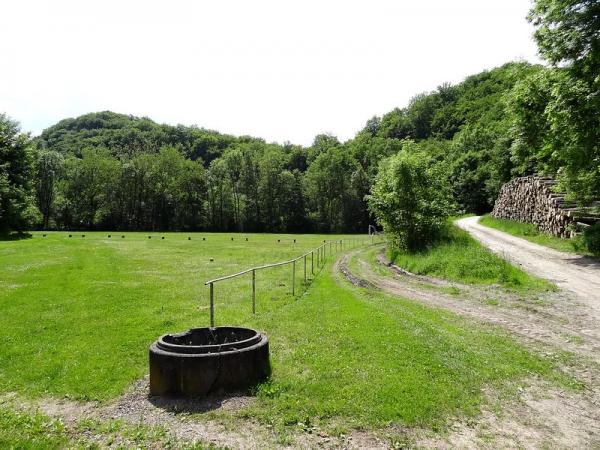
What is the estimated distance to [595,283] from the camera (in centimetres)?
1559

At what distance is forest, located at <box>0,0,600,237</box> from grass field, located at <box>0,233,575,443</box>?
43.8ft

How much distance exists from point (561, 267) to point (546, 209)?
37.2 feet

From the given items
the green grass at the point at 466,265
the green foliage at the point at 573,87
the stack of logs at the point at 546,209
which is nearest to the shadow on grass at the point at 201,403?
the green grass at the point at 466,265

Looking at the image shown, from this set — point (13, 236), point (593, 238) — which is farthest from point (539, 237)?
point (13, 236)

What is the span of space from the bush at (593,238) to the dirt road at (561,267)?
79cm

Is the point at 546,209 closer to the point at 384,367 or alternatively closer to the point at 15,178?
the point at 384,367

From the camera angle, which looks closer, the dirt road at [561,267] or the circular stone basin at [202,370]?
the circular stone basin at [202,370]

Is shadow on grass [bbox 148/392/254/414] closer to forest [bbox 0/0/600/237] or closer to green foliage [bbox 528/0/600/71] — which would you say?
forest [bbox 0/0/600/237]

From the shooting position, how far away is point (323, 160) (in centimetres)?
10362

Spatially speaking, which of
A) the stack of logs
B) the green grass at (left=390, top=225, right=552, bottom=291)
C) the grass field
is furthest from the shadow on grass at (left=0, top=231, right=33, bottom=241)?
the stack of logs

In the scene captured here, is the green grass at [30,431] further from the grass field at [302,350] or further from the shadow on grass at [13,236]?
the shadow on grass at [13,236]

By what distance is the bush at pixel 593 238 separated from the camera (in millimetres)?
20578

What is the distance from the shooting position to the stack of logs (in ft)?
79.2

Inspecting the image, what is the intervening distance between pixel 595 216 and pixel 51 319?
26.4 m
